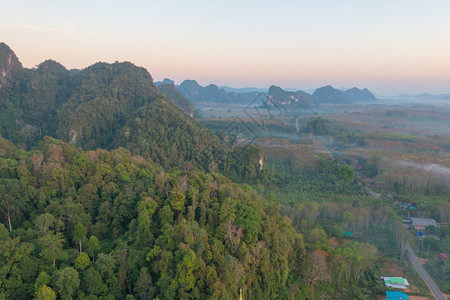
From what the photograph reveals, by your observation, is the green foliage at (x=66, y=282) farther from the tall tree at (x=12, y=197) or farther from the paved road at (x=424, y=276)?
the paved road at (x=424, y=276)

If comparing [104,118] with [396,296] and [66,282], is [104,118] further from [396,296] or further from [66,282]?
[396,296]

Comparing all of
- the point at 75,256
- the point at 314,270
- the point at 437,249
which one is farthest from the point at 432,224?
the point at 75,256

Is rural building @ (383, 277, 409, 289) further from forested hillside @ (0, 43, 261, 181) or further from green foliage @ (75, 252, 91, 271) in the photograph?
forested hillside @ (0, 43, 261, 181)

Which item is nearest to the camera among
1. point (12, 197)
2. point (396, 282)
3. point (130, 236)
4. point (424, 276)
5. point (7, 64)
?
point (130, 236)

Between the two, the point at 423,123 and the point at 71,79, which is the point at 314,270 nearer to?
the point at 71,79

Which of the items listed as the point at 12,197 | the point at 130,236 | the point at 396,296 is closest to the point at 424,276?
the point at 396,296

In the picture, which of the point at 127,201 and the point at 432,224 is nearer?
the point at 127,201
